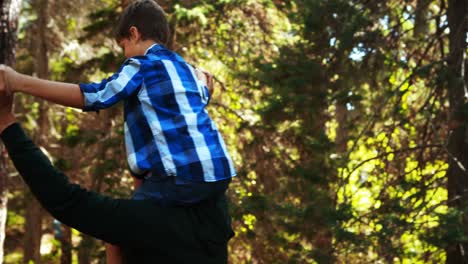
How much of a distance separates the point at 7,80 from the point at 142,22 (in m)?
0.65

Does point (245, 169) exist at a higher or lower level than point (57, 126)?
lower

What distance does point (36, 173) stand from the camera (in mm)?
2529

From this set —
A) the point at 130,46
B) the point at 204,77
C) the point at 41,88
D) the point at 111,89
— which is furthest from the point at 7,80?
the point at 204,77

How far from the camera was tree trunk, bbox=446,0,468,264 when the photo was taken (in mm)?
7641

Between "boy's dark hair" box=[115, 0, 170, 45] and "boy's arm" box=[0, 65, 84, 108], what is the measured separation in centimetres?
43

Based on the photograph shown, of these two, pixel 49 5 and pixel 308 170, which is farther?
pixel 49 5

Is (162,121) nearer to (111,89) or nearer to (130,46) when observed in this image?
(111,89)

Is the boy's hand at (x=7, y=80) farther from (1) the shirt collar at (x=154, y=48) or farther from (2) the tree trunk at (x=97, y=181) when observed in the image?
(2) the tree trunk at (x=97, y=181)

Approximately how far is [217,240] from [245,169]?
26.8 ft

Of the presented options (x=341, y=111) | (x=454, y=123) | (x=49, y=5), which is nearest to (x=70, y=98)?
(x=454, y=123)

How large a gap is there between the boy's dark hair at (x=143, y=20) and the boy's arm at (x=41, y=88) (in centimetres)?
43

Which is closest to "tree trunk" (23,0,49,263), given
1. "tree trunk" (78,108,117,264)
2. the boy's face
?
"tree trunk" (78,108,117,264)

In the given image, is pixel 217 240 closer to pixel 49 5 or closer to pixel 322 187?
pixel 322 187

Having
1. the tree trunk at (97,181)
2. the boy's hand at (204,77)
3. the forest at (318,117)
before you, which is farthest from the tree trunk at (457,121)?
the tree trunk at (97,181)
